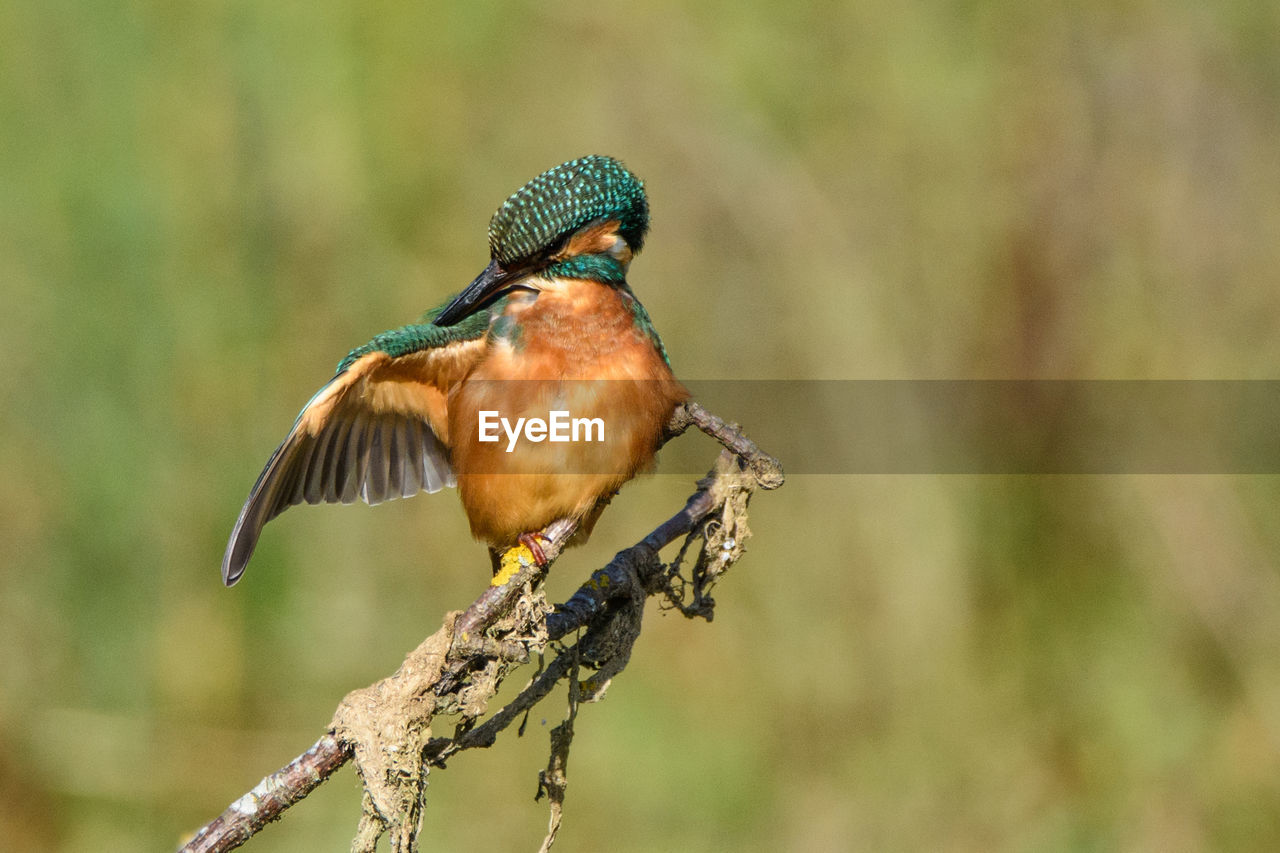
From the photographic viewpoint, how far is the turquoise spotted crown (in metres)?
2.90

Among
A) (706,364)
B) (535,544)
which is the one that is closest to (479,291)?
(535,544)

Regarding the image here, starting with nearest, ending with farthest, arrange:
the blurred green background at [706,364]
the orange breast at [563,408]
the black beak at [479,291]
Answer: the orange breast at [563,408] → the black beak at [479,291] → the blurred green background at [706,364]

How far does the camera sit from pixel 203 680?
13.8 feet

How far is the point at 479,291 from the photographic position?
2.95 m

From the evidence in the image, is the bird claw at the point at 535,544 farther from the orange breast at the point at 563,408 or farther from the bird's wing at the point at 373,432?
the bird's wing at the point at 373,432

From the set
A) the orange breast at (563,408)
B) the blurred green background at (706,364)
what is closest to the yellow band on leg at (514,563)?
the orange breast at (563,408)

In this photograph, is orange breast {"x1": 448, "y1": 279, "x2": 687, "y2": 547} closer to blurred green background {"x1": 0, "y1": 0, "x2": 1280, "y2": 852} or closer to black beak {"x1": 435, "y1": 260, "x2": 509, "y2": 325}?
black beak {"x1": 435, "y1": 260, "x2": 509, "y2": 325}

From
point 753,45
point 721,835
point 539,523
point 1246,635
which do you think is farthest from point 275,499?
point 1246,635

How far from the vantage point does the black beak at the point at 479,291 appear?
2951mm

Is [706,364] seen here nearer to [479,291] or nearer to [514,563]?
[479,291]

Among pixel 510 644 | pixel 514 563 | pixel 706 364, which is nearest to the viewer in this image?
pixel 510 644

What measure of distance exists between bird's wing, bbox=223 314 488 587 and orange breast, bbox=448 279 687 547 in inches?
4.9

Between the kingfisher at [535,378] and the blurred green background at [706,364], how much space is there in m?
1.41

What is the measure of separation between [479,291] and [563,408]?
0.34 metres
